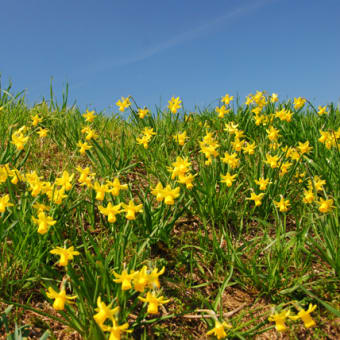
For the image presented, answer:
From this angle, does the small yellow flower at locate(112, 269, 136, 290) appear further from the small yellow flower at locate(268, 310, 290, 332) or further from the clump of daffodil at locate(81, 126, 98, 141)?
the clump of daffodil at locate(81, 126, 98, 141)

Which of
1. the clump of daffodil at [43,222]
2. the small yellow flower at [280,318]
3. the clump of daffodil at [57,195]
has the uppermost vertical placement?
the clump of daffodil at [57,195]

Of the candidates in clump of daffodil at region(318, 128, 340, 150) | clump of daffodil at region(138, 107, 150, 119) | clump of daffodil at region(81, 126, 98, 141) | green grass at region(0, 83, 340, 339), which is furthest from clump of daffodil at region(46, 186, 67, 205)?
clump of daffodil at region(318, 128, 340, 150)

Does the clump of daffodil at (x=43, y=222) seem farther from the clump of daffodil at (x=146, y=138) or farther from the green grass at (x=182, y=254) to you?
the clump of daffodil at (x=146, y=138)

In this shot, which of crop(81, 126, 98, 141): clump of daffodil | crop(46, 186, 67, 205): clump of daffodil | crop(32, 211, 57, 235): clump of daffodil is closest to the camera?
crop(32, 211, 57, 235): clump of daffodil

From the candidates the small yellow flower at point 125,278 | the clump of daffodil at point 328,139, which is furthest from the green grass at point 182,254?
the small yellow flower at point 125,278

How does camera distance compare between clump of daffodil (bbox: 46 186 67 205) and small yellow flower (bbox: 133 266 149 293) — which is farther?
clump of daffodil (bbox: 46 186 67 205)

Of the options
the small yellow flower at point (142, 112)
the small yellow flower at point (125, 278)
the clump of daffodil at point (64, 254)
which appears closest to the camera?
the small yellow flower at point (125, 278)

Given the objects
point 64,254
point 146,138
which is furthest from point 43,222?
point 146,138

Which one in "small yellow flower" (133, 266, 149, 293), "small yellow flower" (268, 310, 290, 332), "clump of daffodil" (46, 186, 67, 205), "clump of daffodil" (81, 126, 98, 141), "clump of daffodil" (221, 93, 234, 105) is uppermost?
"clump of daffodil" (221, 93, 234, 105)

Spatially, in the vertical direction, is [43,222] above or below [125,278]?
above

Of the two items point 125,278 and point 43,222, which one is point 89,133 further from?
point 125,278

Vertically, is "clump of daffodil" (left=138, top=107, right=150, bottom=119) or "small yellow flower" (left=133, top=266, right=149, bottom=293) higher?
"clump of daffodil" (left=138, top=107, right=150, bottom=119)

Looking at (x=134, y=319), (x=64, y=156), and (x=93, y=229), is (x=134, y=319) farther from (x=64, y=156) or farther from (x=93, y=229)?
(x=64, y=156)

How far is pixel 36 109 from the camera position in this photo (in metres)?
4.90
